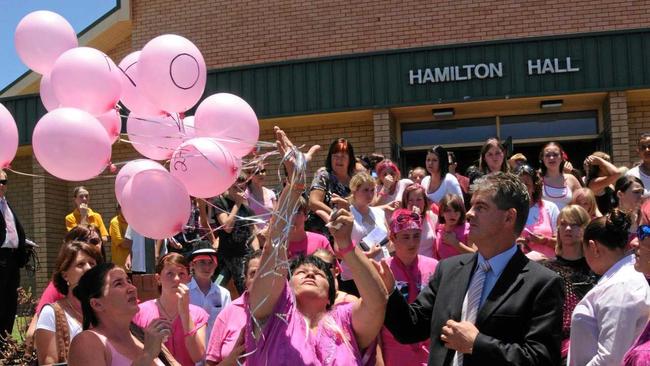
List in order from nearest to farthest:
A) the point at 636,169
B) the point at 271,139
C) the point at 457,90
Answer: the point at 636,169 → the point at 457,90 → the point at 271,139

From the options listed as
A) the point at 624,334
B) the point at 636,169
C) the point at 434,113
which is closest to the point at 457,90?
the point at 434,113

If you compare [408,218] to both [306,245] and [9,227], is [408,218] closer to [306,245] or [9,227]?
[306,245]

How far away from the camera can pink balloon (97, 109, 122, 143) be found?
4.79 metres

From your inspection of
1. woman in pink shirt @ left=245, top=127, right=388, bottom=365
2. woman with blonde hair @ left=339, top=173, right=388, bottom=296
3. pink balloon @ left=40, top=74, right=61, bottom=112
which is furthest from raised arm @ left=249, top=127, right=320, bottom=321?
woman with blonde hair @ left=339, top=173, right=388, bottom=296

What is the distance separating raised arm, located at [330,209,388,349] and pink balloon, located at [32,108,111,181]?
1509mm

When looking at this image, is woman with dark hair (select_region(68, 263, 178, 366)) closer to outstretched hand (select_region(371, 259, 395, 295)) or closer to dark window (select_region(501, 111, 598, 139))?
outstretched hand (select_region(371, 259, 395, 295))

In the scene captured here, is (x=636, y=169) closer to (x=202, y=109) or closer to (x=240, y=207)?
(x=240, y=207)

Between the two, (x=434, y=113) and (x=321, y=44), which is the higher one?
(x=321, y=44)

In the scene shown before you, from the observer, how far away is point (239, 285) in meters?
7.91

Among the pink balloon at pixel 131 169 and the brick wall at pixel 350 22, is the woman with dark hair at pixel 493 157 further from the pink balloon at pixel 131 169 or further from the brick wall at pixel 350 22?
the brick wall at pixel 350 22

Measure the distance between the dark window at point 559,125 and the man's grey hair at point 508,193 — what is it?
34.0 ft

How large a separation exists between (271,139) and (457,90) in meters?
3.58

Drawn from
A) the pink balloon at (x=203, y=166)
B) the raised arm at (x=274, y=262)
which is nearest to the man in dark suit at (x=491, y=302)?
the raised arm at (x=274, y=262)

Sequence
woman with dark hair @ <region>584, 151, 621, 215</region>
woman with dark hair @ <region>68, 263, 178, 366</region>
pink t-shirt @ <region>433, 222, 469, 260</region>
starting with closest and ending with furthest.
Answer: woman with dark hair @ <region>68, 263, 178, 366</region> < pink t-shirt @ <region>433, 222, 469, 260</region> < woman with dark hair @ <region>584, 151, 621, 215</region>
